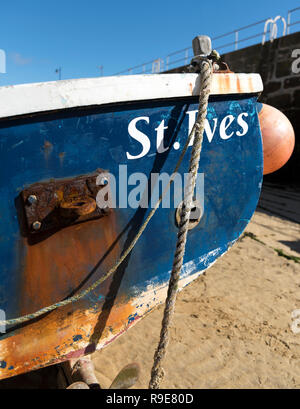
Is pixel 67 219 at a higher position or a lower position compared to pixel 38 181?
lower

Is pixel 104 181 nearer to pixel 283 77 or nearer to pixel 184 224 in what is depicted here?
pixel 184 224

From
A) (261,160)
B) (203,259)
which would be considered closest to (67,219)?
(203,259)

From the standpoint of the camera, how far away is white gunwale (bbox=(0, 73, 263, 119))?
122cm

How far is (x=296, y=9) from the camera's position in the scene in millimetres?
8516

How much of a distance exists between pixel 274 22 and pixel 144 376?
9.92 meters

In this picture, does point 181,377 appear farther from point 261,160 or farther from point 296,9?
point 296,9

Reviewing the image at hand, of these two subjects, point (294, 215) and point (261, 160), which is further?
point (294, 215)

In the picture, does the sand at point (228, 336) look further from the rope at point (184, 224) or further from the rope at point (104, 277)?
the rope at point (104, 277)

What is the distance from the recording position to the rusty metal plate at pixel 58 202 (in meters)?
1.35

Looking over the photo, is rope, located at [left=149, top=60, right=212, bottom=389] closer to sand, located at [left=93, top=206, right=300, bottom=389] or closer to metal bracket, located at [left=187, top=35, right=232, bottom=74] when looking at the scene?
metal bracket, located at [left=187, top=35, right=232, bottom=74]

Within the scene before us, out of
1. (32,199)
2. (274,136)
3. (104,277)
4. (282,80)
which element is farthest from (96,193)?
(282,80)

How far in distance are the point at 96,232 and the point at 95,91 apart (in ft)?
2.26

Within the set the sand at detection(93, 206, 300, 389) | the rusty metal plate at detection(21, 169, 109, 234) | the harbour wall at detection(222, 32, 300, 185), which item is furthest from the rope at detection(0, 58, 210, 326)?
the harbour wall at detection(222, 32, 300, 185)

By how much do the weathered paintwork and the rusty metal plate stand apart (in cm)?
4
